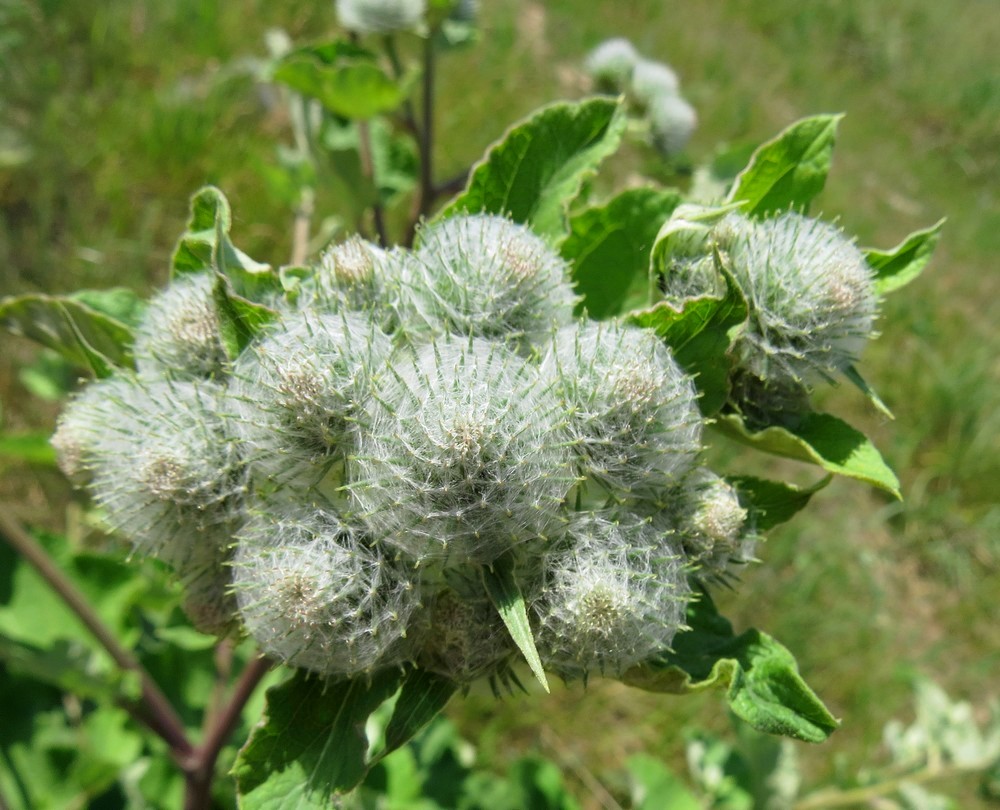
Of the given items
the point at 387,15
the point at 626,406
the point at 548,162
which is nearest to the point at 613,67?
the point at 387,15

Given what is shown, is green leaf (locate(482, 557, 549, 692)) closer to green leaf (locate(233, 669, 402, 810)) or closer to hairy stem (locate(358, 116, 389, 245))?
green leaf (locate(233, 669, 402, 810))

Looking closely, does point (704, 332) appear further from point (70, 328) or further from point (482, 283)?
point (70, 328)

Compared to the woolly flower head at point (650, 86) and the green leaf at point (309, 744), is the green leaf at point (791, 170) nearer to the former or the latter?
the green leaf at point (309, 744)

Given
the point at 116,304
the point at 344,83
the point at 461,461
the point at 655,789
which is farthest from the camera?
the point at 655,789

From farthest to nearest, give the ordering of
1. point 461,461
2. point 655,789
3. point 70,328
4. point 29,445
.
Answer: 1. point 655,789
2. point 29,445
3. point 70,328
4. point 461,461

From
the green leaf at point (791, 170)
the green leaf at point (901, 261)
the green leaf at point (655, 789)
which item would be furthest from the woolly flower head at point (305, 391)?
the green leaf at point (655, 789)

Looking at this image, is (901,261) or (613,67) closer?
(901,261)

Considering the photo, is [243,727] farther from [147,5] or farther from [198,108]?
[147,5]

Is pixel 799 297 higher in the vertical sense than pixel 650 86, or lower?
higher
